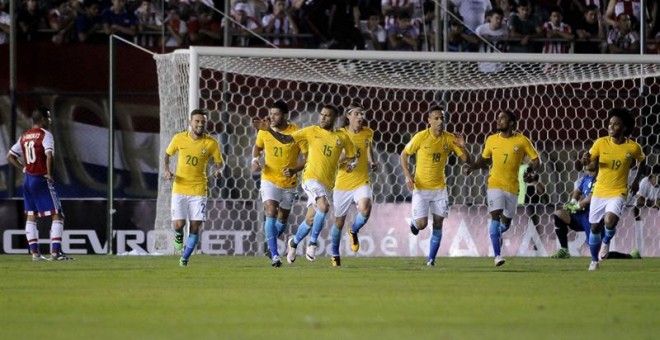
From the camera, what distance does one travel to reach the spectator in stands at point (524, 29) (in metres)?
24.6

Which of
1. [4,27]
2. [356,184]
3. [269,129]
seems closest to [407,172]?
[356,184]

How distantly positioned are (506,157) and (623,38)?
A: 672cm

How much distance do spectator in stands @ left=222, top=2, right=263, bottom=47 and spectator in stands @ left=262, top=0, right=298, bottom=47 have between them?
17 cm

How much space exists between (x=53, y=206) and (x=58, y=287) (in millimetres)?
6507

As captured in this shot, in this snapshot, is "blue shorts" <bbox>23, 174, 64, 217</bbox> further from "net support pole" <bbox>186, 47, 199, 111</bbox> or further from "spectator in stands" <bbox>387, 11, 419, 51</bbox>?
"spectator in stands" <bbox>387, 11, 419, 51</bbox>

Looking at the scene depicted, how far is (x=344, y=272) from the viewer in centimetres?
1628

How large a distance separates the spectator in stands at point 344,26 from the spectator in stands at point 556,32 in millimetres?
3275

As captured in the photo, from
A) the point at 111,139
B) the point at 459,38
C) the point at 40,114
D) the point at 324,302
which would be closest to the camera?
the point at 324,302

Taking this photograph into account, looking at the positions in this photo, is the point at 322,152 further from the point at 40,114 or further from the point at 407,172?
the point at 40,114

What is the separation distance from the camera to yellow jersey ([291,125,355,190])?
59.1ft

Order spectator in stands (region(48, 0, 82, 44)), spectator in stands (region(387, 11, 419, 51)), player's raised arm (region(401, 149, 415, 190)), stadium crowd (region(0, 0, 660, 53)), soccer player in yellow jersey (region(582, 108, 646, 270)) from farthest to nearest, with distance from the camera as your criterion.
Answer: spectator in stands (region(387, 11, 419, 51)), stadium crowd (region(0, 0, 660, 53)), spectator in stands (region(48, 0, 82, 44)), player's raised arm (region(401, 149, 415, 190)), soccer player in yellow jersey (region(582, 108, 646, 270))

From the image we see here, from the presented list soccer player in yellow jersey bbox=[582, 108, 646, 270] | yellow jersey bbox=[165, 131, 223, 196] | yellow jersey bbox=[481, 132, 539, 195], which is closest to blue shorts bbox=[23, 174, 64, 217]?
yellow jersey bbox=[165, 131, 223, 196]

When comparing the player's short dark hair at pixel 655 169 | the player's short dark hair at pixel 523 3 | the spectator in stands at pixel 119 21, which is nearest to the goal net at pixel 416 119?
the player's short dark hair at pixel 655 169

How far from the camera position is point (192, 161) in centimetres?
1775
